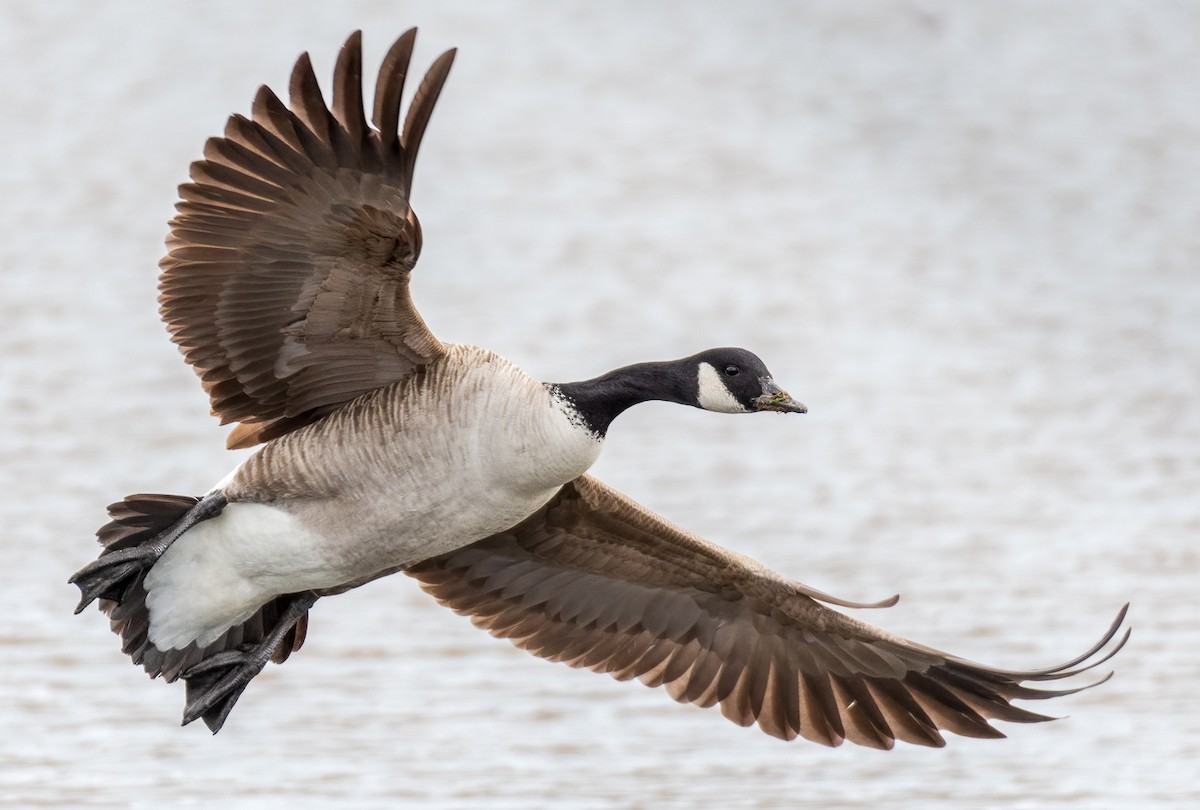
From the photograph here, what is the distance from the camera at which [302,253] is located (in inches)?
302

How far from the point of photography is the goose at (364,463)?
24.4 ft

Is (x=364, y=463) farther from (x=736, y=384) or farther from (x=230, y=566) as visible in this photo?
(x=736, y=384)

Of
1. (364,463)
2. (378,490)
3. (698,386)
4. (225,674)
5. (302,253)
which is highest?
(302,253)

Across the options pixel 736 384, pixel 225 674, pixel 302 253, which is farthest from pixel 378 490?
pixel 736 384

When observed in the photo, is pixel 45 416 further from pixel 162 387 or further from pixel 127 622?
pixel 127 622

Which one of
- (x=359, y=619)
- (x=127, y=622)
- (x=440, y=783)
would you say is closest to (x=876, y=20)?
(x=359, y=619)

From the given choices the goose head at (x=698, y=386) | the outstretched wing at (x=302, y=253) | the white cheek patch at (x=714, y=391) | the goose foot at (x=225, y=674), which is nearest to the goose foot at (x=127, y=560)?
the outstretched wing at (x=302, y=253)

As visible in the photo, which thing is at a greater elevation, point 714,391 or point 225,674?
point 714,391

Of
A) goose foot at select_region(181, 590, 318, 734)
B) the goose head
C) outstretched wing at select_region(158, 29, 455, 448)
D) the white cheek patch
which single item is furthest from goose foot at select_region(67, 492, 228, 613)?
the white cheek patch

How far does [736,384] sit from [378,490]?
1.47 meters

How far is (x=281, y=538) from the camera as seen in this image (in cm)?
804

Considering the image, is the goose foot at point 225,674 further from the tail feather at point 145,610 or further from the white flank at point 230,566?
the white flank at point 230,566

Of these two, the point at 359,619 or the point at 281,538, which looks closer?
the point at 281,538

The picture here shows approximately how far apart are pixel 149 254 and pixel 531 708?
947 cm
